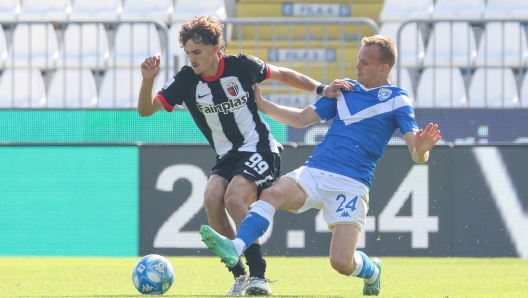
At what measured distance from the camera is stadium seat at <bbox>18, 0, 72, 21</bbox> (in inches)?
549

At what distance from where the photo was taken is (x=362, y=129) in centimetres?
571

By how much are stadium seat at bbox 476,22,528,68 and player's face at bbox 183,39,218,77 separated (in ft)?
17.6

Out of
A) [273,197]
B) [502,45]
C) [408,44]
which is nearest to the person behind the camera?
[273,197]

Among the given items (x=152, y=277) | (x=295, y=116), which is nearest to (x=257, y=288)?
(x=152, y=277)

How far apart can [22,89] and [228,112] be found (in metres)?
5.83

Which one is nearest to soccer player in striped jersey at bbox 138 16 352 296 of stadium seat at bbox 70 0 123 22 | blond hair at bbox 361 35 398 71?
blond hair at bbox 361 35 398 71

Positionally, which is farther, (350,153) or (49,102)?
(49,102)

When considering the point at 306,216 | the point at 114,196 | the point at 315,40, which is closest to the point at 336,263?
the point at 306,216

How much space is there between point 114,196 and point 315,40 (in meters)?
3.42

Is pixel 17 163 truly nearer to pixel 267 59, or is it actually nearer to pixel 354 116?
pixel 267 59

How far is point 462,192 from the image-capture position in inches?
375

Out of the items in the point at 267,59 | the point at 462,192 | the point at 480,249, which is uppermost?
the point at 267,59

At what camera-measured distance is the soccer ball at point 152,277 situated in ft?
18.5

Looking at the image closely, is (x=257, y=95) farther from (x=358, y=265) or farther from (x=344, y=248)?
(x=358, y=265)
